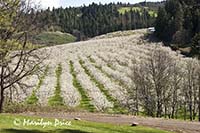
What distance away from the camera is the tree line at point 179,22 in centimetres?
15375

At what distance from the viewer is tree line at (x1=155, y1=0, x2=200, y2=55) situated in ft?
504

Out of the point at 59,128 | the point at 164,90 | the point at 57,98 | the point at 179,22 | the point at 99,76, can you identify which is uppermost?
the point at 179,22

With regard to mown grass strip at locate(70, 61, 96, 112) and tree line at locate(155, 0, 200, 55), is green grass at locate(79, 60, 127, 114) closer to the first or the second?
mown grass strip at locate(70, 61, 96, 112)

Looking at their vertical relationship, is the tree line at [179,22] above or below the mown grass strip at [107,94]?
above

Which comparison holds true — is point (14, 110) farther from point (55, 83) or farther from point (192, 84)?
point (55, 83)

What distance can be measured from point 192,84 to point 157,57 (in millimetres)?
7781

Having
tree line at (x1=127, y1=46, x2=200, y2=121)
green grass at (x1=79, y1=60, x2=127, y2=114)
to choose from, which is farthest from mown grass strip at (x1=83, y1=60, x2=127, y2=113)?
tree line at (x1=127, y1=46, x2=200, y2=121)

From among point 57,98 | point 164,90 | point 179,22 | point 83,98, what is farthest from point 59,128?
point 179,22

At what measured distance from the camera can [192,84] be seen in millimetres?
74812

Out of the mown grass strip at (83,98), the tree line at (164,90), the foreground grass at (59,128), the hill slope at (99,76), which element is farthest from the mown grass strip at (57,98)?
the foreground grass at (59,128)

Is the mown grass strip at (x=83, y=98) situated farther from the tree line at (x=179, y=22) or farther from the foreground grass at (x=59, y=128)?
the tree line at (x=179, y=22)

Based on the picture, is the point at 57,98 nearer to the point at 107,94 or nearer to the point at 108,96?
the point at 108,96

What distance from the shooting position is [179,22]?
159m

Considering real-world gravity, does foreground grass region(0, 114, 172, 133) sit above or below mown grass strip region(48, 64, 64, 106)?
above
